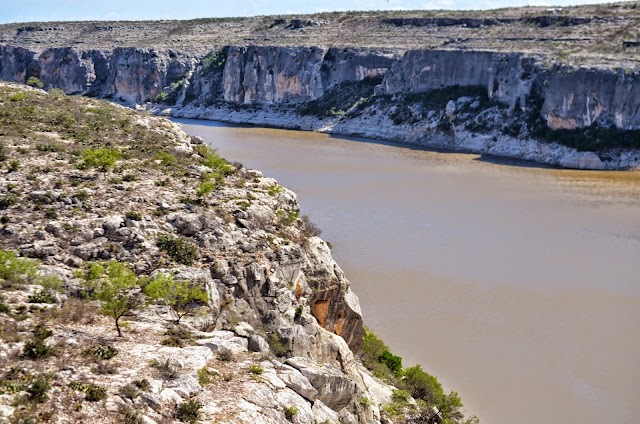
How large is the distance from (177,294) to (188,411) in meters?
2.50

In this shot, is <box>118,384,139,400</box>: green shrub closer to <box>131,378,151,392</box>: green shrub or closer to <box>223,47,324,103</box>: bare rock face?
<box>131,378,151,392</box>: green shrub

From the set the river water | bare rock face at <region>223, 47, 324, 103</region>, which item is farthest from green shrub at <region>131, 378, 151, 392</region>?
bare rock face at <region>223, 47, 324, 103</region>

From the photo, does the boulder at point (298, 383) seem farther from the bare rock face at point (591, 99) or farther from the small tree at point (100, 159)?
the bare rock face at point (591, 99)

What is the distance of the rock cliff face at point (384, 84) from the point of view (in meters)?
38.4

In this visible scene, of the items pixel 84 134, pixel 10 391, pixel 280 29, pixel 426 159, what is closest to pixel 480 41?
pixel 426 159

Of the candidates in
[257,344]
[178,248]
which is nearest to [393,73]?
[178,248]

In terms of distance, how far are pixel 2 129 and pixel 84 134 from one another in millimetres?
1713

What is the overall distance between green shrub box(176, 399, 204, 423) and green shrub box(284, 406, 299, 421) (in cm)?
94

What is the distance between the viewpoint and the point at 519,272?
1989 centimetres

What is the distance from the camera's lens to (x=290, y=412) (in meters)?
6.86

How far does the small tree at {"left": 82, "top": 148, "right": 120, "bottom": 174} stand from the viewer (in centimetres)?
1256

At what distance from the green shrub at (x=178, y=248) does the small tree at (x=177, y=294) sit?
2.06 feet

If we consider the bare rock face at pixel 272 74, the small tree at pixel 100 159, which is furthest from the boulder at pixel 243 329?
the bare rock face at pixel 272 74

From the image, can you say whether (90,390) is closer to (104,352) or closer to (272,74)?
(104,352)
